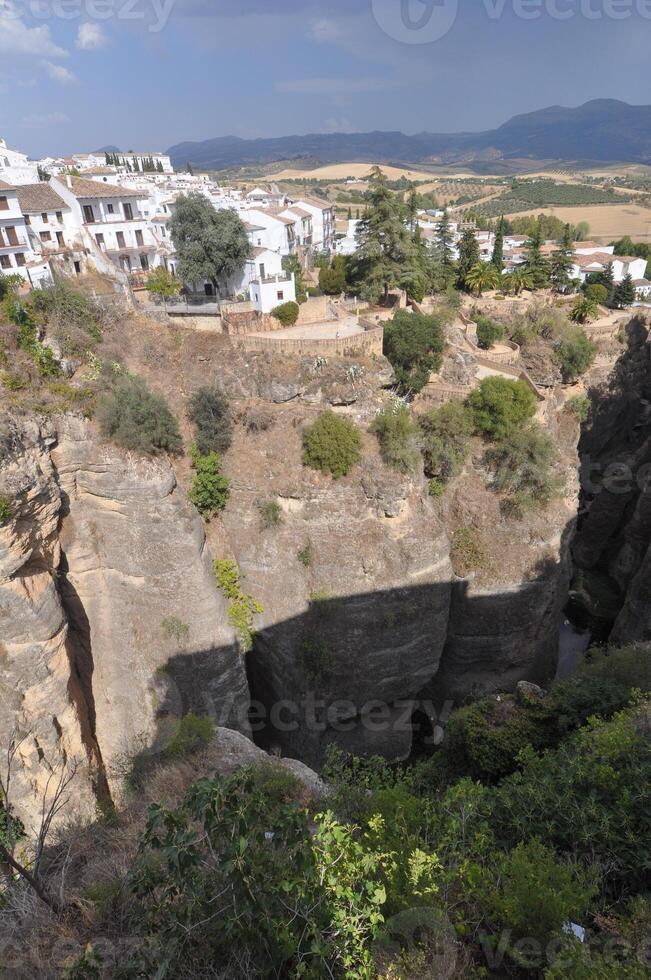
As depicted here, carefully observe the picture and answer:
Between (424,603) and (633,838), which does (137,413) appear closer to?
(424,603)

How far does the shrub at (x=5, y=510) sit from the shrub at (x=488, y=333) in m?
23.2

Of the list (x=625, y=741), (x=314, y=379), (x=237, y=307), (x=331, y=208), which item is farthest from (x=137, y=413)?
(x=331, y=208)

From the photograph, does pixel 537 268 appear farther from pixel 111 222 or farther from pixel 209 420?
pixel 209 420

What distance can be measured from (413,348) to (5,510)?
16553 mm

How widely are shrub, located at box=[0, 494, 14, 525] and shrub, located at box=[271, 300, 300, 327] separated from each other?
14124 mm

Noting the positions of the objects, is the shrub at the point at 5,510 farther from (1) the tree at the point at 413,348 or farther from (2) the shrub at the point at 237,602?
(1) the tree at the point at 413,348

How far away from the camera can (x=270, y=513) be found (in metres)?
19.5

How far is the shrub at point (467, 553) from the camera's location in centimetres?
2106

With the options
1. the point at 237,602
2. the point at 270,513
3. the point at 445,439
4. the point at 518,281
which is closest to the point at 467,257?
the point at 518,281

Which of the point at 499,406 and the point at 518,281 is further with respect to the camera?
the point at 518,281

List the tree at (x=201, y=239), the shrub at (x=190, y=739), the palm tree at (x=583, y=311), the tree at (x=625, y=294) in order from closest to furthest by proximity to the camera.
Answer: the shrub at (x=190, y=739)
the tree at (x=201, y=239)
the palm tree at (x=583, y=311)
the tree at (x=625, y=294)

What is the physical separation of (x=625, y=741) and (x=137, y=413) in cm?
1543

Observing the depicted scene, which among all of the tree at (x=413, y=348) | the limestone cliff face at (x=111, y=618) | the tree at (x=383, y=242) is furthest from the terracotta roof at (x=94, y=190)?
the limestone cliff face at (x=111, y=618)

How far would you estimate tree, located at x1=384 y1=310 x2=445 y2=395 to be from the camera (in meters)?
22.5
